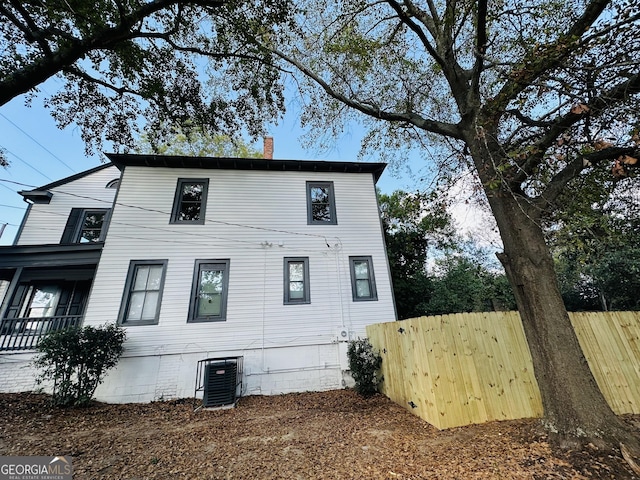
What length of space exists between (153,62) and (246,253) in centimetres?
584

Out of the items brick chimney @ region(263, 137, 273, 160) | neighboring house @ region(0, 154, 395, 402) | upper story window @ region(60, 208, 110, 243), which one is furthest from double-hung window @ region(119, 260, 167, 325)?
brick chimney @ region(263, 137, 273, 160)

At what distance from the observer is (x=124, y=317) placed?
6.95 m

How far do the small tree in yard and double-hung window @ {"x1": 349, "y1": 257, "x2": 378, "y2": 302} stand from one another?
20.8ft

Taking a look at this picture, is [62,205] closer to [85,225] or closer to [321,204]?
[85,225]

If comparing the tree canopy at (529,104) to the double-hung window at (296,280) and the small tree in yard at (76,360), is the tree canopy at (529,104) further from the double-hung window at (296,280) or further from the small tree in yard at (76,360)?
the small tree in yard at (76,360)

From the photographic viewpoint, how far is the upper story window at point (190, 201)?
831 cm

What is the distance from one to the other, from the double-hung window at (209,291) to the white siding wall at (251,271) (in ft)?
0.57

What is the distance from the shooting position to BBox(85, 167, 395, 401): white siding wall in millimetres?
6910

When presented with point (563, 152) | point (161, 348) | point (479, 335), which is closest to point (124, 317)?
point (161, 348)

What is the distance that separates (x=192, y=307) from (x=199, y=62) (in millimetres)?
7044

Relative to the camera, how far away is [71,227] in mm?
9859

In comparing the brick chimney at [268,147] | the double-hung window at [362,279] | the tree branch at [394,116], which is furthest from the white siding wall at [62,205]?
the double-hung window at [362,279]

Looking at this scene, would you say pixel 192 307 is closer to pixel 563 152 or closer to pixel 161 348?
pixel 161 348

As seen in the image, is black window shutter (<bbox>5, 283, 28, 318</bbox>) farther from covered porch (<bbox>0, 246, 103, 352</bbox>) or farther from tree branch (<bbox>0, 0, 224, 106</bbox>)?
tree branch (<bbox>0, 0, 224, 106</bbox>)
